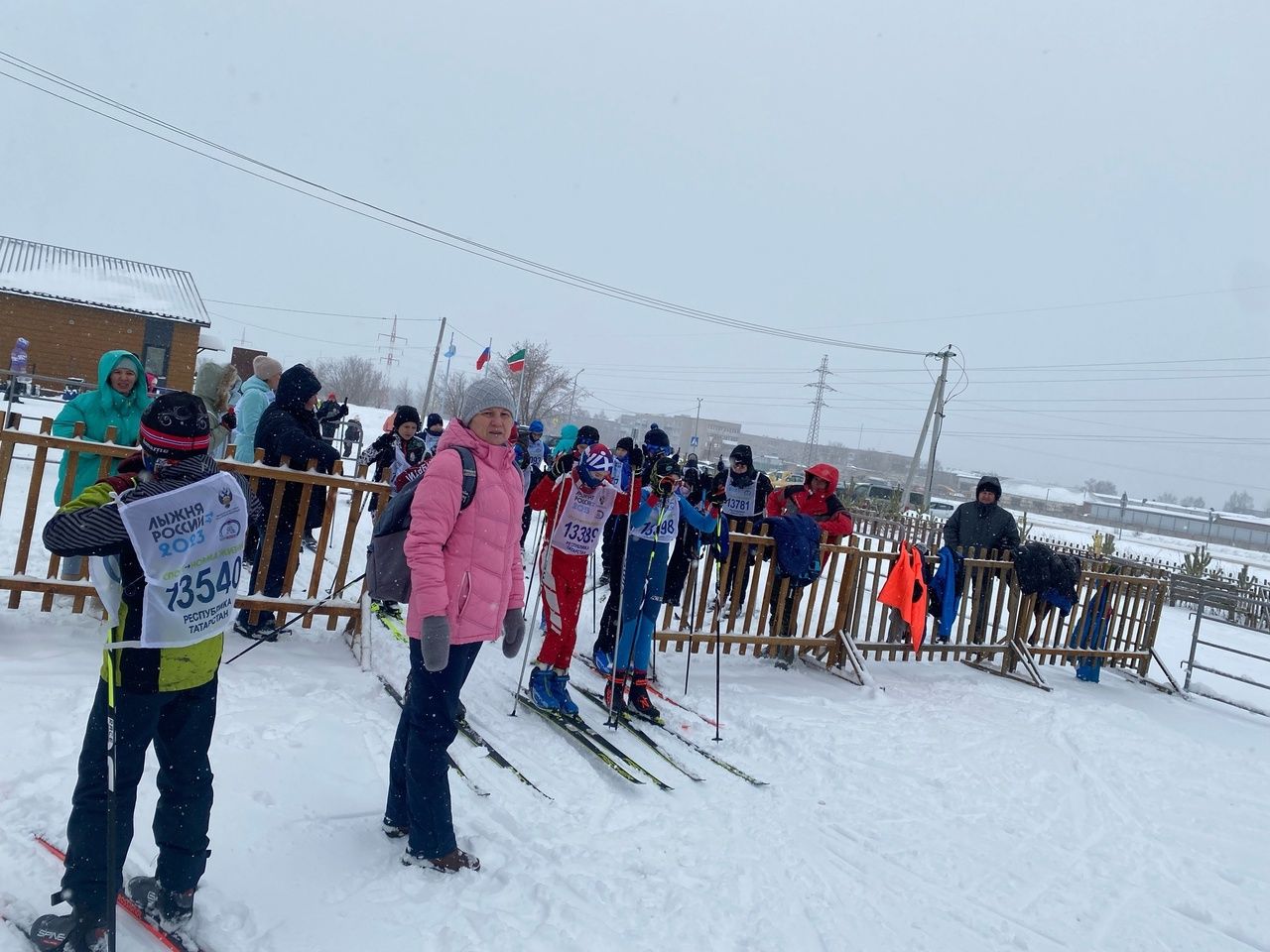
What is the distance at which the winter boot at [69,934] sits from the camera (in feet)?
8.02

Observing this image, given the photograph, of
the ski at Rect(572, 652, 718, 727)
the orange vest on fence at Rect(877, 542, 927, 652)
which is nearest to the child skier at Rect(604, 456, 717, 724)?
the ski at Rect(572, 652, 718, 727)

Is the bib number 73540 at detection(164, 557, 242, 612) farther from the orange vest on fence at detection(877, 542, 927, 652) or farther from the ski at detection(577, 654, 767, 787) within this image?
the orange vest on fence at detection(877, 542, 927, 652)

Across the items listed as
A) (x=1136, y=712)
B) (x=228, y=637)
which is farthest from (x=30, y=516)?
(x=1136, y=712)

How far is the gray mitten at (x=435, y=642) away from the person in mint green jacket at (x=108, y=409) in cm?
333

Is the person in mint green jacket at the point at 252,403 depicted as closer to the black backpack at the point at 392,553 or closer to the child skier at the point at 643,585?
the child skier at the point at 643,585

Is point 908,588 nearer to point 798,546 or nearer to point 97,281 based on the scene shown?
point 798,546

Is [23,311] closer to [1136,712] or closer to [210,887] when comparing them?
Answer: [210,887]

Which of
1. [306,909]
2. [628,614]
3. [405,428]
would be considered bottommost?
[306,909]

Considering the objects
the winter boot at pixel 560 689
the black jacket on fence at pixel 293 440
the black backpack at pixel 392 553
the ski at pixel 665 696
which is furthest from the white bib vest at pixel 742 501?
the black backpack at pixel 392 553

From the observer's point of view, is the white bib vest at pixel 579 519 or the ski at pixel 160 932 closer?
the ski at pixel 160 932

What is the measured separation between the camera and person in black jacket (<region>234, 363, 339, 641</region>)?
18.1 ft

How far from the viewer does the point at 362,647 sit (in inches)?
213

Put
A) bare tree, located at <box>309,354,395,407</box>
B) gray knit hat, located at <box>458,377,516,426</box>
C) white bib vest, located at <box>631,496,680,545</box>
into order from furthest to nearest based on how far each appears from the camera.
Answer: bare tree, located at <box>309,354,395,407</box>, white bib vest, located at <box>631,496,680,545</box>, gray knit hat, located at <box>458,377,516,426</box>

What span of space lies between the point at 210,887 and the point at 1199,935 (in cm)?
450
